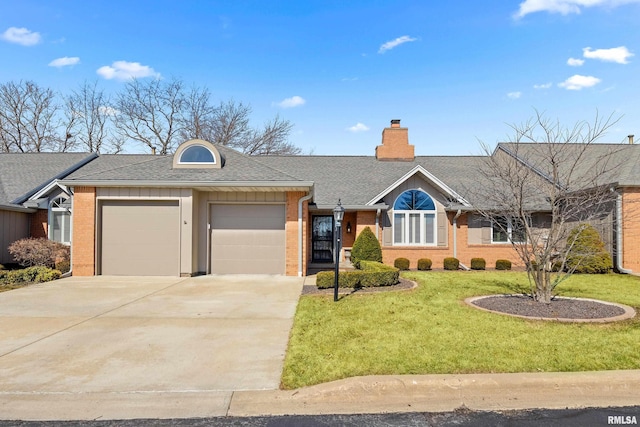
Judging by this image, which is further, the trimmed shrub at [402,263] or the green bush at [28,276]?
the trimmed shrub at [402,263]

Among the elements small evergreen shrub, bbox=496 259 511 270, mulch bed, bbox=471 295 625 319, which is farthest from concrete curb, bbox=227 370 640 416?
small evergreen shrub, bbox=496 259 511 270

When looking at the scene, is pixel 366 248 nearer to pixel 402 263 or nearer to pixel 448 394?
pixel 402 263

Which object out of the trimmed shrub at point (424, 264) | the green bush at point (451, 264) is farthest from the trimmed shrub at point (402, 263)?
the green bush at point (451, 264)

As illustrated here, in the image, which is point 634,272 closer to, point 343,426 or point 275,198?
point 275,198

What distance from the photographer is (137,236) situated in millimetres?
13180

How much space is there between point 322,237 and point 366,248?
3.31 m

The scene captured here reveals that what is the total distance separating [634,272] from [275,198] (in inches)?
519

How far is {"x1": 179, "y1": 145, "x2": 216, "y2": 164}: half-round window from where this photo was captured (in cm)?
1384

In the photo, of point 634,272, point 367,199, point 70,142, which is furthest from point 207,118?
point 634,272

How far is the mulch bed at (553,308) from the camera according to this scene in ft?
22.5

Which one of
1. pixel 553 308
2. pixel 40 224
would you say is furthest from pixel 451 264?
pixel 40 224

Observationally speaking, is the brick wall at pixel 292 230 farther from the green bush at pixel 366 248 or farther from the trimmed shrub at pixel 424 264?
the trimmed shrub at pixel 424 264

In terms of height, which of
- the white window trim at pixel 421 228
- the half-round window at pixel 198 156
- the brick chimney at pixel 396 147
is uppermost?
the brick chimney at pixel 396 147

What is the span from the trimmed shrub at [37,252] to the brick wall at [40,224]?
2.12 metres
